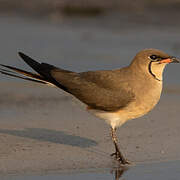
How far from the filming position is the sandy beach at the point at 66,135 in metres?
7.33

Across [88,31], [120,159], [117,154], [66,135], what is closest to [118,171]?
[120,159]

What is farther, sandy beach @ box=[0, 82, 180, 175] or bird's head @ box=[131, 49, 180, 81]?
bird's head @ box=[131, 49, 180, 81]

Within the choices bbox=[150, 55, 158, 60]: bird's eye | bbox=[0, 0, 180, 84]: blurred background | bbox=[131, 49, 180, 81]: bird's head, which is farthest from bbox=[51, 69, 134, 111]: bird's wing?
bbox=[0, 0, 180, 84]: blurred background

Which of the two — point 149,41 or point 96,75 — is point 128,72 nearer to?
point 96,75

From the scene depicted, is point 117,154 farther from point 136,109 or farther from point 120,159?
point 136,109

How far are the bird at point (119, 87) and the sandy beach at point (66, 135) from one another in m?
0.38

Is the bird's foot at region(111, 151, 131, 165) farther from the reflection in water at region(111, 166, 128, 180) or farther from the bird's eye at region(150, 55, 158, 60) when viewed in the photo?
the bird's eye at region(150, 55, 158, 60)

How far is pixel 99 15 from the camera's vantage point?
16.8 m

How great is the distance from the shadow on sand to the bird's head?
1.21 metres

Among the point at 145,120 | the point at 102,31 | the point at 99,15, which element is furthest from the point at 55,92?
the point at 99,15

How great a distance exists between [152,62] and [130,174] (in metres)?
1.47

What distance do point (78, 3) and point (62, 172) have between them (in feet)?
35.3

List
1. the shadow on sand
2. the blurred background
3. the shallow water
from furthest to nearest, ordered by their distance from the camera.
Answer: the blurred background → the shadow on sand → the shallow water

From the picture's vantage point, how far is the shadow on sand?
26.6 ft
